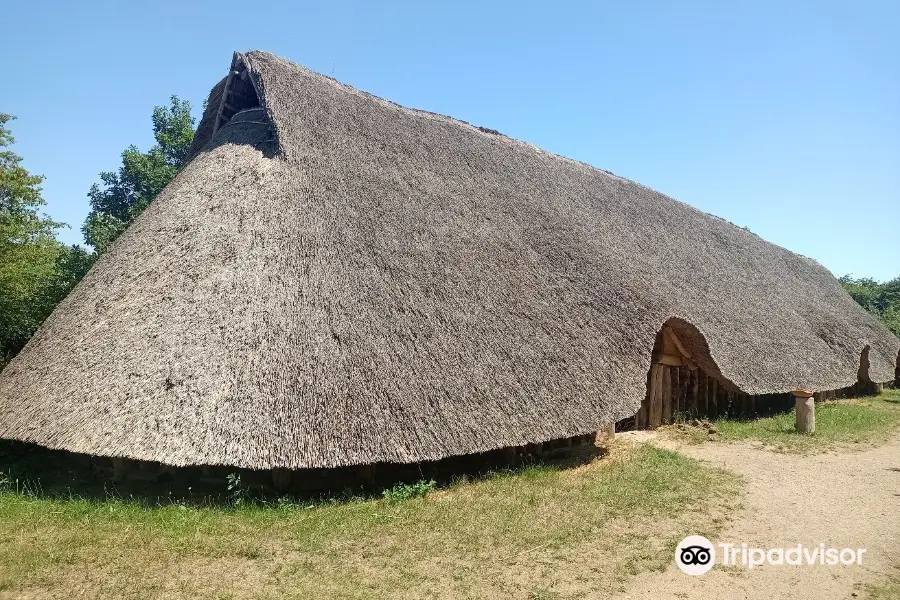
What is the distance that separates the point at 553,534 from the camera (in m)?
6.20

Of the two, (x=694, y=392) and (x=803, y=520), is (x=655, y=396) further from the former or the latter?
(x=803, y=520)

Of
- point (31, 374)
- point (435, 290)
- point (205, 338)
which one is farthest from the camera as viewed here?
point (435, 290)

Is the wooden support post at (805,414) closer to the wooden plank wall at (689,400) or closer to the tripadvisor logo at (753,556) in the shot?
the wooden plank wall at (689,400)

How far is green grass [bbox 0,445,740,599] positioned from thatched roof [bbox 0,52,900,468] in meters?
0.77

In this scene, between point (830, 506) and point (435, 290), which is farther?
point (435, 290)

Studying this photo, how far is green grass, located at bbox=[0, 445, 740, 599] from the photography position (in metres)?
4.96

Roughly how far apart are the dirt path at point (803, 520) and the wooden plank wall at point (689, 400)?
1.49m

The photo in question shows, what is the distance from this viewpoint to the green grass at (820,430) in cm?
1115

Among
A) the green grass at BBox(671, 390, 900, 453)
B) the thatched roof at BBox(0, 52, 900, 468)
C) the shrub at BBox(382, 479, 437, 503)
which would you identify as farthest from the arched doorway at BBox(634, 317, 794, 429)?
the shrub at BBox(382, 479, 437, 503)

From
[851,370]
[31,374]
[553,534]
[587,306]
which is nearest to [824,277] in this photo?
[851,370]

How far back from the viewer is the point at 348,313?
306 inches

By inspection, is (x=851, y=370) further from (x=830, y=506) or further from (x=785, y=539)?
(x=785, y=539)

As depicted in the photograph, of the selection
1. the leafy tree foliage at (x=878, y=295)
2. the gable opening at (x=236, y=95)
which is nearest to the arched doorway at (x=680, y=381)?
the gable opening at (x=236, y=95)

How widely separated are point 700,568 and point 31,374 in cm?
934
